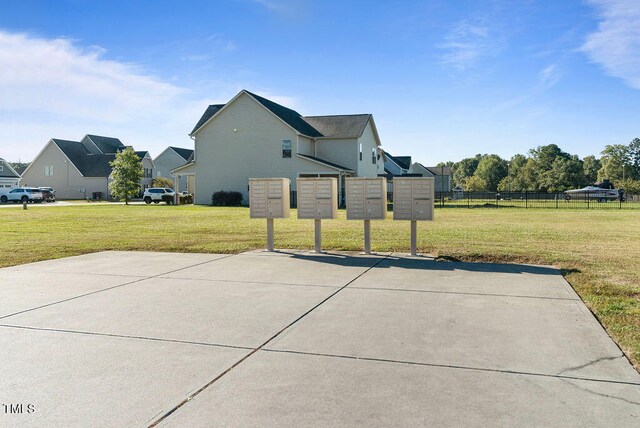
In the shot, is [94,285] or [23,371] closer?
[23,371]

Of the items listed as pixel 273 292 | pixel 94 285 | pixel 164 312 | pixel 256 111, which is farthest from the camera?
pixel 256 111

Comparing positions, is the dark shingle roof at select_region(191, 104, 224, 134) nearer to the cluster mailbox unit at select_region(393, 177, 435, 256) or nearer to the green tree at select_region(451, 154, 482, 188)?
the cluster mailbox unit at select_region(393, 177, 435, 256)

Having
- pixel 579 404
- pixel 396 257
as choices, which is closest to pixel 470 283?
pixel 396 257

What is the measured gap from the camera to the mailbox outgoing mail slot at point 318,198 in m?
11.2

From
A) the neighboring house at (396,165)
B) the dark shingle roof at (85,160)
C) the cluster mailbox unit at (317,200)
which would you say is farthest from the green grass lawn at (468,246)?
the dark shingle roof at (85,160)

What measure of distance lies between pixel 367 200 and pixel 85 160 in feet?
217

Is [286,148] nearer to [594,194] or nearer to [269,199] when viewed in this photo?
[269,199]

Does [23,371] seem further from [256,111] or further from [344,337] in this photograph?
[256,111]

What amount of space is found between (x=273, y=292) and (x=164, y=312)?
1639 millimetres

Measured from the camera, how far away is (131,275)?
8500 millimetres

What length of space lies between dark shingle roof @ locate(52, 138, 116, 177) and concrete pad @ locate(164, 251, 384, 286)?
2422 inches

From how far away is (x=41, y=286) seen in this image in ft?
24.8

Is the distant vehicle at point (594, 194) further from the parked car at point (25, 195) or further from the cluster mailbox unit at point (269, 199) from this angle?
the parked car at point (25, 195)

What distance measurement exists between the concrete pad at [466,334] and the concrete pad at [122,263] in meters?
4.12
